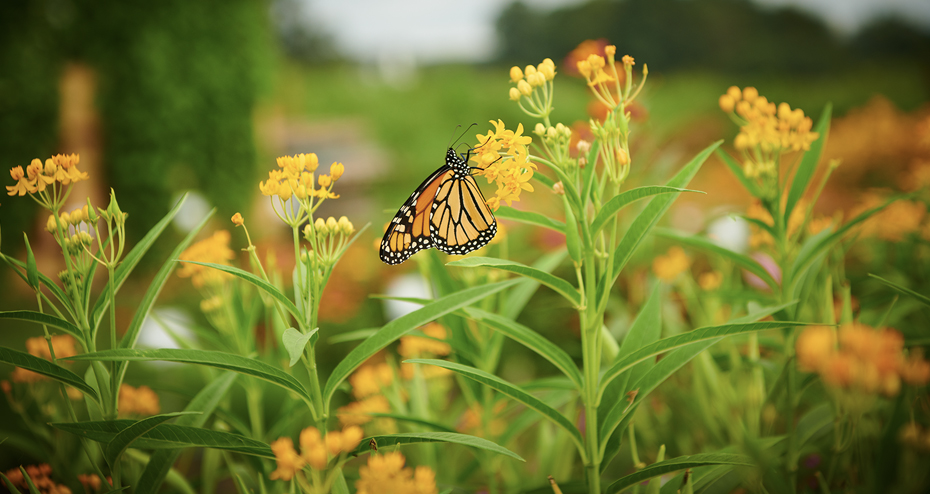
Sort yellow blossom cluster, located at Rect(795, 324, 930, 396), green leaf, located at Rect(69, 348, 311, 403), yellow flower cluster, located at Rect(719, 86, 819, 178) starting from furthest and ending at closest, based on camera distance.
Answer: yellow flower cluster, located at Rect(719, 86, 819, 178) → green leaf, located at Rect(69, 348, 311, 403) → yellow blossom cluster, located at Rect(795, 324, 930, 396)

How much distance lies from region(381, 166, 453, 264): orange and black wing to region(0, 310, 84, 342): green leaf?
1.61 feet

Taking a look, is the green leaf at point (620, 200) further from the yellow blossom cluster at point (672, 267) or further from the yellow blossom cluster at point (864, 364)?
the yellow blossom cluster at point (672, 267)

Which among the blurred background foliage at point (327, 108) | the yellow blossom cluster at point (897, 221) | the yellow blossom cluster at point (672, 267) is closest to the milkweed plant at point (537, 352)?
the yellow blossom cluster at point (672, 267)

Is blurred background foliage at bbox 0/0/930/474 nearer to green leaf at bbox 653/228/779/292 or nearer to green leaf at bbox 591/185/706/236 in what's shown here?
green leaf at bbox 653/228/779/292

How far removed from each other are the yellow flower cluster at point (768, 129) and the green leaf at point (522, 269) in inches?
18.1

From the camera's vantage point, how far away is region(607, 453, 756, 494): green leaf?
0.66m

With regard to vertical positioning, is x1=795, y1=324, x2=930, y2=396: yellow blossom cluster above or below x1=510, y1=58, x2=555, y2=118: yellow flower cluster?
below

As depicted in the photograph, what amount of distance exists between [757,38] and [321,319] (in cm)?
651

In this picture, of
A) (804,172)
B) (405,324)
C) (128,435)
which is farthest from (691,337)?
(128,435)

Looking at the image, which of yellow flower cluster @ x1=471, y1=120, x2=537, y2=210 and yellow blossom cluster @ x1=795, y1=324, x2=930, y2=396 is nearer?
yellow blossom cluster @ x1=795, y1=324, x2=930, y2=396

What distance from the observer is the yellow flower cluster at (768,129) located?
85 cm

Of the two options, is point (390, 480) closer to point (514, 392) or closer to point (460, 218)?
point (514, 392)

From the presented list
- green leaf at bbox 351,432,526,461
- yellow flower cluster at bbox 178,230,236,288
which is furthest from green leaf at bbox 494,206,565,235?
yellow flower cluster at bbox 178,230,236,288

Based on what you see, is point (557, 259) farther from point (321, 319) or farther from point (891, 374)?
point (321, 319)
